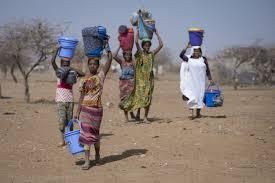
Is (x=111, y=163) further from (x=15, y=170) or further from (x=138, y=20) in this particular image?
(x=138, y=20)

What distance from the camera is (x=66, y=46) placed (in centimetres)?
816

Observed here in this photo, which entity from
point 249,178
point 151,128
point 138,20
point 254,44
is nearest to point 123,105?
point 151,128

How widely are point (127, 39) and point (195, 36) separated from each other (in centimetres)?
151

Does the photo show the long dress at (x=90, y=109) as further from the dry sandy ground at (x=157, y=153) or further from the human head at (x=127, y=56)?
the human head at (x=127, y=56)

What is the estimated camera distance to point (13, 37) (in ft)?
61.3

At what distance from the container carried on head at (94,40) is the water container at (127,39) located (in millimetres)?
3548

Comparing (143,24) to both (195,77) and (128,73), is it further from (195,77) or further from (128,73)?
(195,77)

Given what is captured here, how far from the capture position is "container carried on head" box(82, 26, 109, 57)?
714cm

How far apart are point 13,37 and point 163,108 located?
21.0 feet

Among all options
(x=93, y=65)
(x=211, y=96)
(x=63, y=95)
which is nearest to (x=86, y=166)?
(x=93, y=65)

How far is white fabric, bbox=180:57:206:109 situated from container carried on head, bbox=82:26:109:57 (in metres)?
3.94

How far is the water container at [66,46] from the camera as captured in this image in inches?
319

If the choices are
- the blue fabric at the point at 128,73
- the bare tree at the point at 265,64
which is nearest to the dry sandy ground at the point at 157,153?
the blue fabric at the point at 128,73

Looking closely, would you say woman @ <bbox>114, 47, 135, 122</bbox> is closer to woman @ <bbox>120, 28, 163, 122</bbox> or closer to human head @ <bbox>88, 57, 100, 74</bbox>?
woman @ <bbox>120, 28, 163, 122</bbox>
